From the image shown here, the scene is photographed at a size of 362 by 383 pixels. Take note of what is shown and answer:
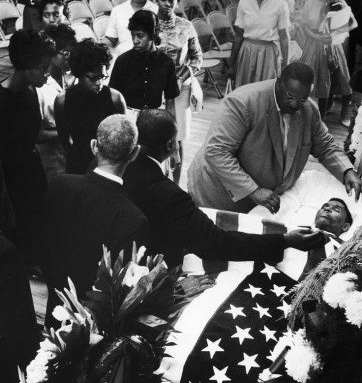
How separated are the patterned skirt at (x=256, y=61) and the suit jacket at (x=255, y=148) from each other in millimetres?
2571

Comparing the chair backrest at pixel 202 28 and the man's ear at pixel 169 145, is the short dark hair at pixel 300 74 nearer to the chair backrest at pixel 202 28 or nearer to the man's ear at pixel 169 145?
the man's ear at pixel 169 145

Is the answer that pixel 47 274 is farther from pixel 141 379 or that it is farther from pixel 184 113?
pixel 184 113

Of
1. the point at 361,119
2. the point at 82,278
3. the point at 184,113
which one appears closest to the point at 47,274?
the point at 82,278

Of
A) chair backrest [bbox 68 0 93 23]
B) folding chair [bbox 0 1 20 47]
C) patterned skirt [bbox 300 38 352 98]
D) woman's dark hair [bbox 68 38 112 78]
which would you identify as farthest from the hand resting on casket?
chair backrest [bbox 68 0 93 23]

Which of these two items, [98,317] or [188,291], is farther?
[188,291]

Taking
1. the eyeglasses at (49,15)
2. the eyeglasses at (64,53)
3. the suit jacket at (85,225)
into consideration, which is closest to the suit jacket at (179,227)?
the suit jacket at (85,225)

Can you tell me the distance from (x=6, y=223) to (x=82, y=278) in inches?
34.2

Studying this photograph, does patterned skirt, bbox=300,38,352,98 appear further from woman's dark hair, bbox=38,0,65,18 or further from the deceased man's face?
the deceased man's face

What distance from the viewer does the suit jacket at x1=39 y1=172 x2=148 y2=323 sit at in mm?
2246

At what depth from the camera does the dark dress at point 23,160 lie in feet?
10.4

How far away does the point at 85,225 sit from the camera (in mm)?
2299

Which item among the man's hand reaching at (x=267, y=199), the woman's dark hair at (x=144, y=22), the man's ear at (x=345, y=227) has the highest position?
the woman's dark hair at (x=144, y=22)

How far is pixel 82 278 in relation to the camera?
2.35m

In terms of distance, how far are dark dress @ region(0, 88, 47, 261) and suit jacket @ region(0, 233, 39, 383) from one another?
161 cm
